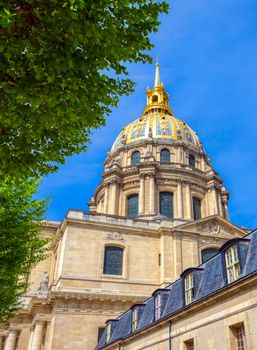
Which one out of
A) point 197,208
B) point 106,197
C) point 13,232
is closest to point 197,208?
point 197,208

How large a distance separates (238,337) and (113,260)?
19.9m

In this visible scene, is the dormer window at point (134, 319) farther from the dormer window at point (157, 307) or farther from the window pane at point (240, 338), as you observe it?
the window pane at point (240, 338)

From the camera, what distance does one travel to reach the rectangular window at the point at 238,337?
10570mm

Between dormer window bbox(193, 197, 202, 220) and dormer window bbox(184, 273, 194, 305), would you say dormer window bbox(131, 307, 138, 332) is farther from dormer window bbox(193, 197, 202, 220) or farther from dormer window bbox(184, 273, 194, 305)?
dormer window bbox(193, 197, 202, 220)

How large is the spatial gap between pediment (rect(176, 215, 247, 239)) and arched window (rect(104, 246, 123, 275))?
571 cm

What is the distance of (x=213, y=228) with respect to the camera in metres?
34.0

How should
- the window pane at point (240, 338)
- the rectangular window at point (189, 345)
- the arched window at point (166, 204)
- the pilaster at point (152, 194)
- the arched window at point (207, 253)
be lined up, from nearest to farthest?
the window pane at point (240, 338)
the rectangular window at point (189, 345)
the arched window at point (207, 253)
the pilaster at point (152, 194)
the arched window at point (166, 204)

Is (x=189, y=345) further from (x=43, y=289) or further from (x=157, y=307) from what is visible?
(x=43, y=289)

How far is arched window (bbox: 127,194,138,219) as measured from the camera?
43.1 meters

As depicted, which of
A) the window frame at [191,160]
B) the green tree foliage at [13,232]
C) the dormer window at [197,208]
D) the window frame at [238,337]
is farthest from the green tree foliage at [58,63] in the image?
the window frame at [191,160]

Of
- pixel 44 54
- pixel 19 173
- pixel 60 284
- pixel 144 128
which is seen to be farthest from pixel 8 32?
pixel 144 128

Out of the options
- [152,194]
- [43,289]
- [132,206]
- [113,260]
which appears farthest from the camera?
[132,206]

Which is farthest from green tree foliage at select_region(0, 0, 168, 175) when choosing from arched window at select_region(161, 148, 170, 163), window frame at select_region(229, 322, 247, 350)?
arched window at select_region(161, 148, 170, 163)

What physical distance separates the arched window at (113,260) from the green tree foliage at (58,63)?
22612 millimetres
